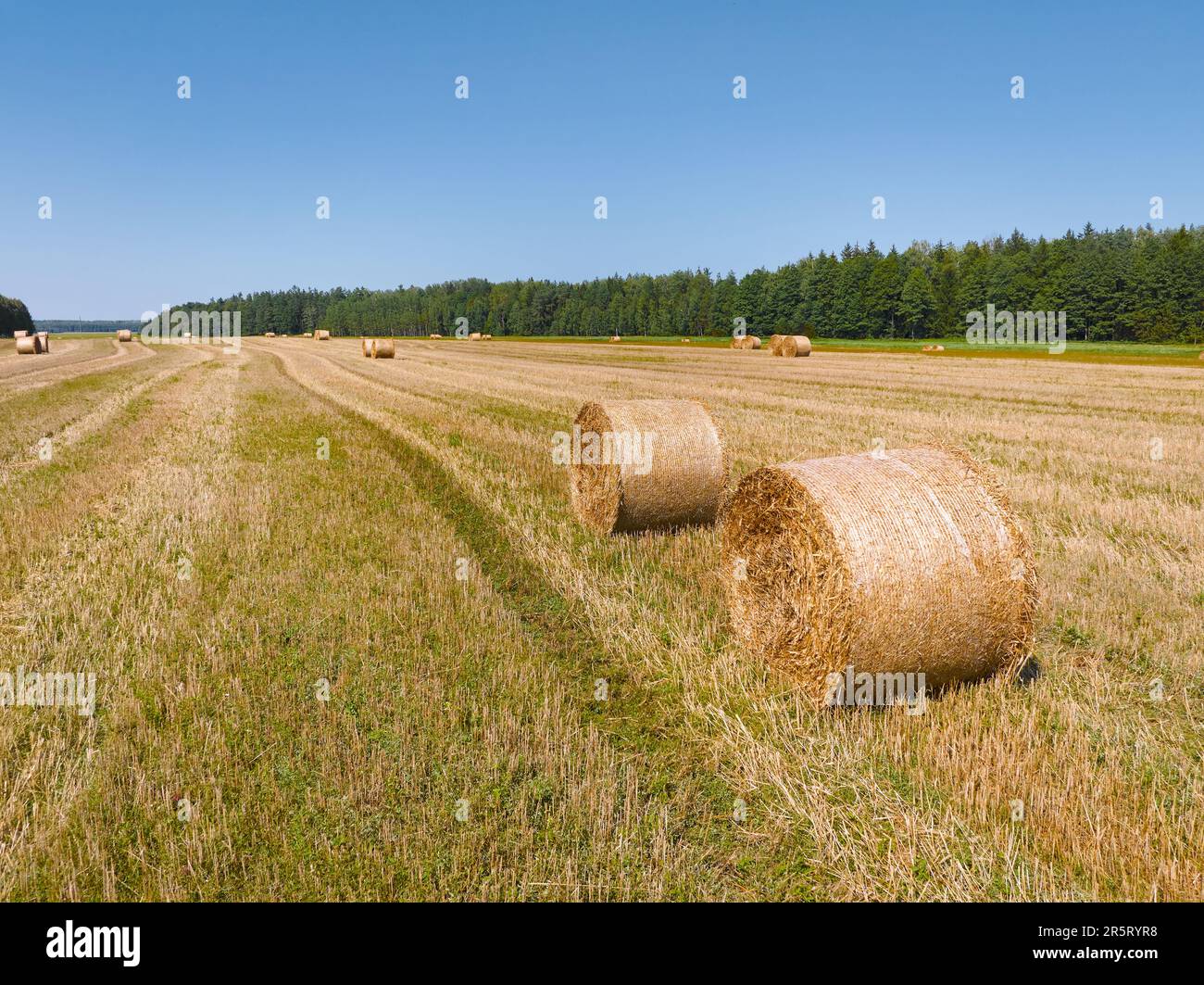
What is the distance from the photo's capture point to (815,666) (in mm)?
5266

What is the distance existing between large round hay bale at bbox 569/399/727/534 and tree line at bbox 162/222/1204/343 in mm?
99808

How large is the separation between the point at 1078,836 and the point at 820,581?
2.11 metres

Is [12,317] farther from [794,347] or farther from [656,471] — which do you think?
[656,471]

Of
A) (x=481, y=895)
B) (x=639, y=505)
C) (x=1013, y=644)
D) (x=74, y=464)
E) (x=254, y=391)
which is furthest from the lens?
(x=254, y=391)

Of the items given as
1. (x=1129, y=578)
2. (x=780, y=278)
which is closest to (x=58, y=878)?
(x=1129, y=578)

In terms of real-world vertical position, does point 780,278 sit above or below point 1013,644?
above

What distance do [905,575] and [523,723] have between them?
9.11 feet

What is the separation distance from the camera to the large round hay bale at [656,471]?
9.27 metres

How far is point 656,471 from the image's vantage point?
9266 millimetres
